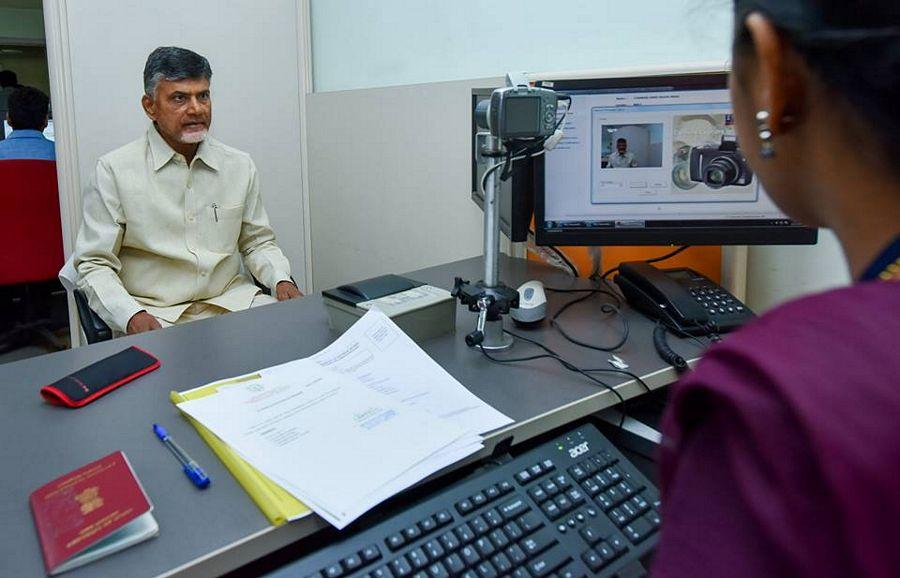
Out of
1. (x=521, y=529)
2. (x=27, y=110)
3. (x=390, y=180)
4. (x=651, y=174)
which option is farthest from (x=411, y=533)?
(x=27, y=110)

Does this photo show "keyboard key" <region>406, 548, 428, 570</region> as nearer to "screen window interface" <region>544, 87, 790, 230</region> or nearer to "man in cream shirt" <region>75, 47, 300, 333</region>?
"screen window interface" <region>544, 87, 790, 230</region>

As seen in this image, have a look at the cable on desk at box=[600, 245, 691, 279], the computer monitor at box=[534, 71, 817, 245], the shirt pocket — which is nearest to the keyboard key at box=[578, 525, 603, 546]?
the computer monitor at box=[534, 71, 817, 245]

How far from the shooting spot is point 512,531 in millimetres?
722

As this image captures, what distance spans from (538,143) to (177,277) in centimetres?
139

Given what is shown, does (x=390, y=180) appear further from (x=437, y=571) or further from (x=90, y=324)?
(x=437, y=571)

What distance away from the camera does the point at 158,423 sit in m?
0.89

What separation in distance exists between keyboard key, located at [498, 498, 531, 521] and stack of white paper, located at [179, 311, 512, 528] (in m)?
0.08

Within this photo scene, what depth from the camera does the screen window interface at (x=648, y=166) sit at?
127 cm

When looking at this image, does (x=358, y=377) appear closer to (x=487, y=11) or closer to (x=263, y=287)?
(x=263, y=287)

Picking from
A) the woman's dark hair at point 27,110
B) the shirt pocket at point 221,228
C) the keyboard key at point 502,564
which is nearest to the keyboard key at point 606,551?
the keyboard key at point 502,564

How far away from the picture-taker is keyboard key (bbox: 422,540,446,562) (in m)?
0.67

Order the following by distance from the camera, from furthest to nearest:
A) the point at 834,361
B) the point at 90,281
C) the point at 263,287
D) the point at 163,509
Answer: the point at 263,287, the point at 90,281, the point at 163,509, the point at 834,361

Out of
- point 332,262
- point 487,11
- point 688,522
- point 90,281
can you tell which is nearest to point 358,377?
point 688,522

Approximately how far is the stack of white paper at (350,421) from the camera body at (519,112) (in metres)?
0.36
